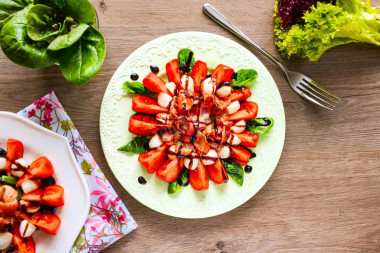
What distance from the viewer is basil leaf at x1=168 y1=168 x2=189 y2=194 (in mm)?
1544

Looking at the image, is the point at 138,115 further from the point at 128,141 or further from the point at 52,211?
the point at 52,211

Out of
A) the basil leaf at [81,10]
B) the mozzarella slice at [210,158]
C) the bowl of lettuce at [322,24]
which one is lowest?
the mozzarella slice at [210,158]

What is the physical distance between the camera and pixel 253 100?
1.60 m

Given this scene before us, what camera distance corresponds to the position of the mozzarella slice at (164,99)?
1.49m

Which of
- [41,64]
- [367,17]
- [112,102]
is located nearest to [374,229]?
[367,17]

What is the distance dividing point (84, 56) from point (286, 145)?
0.99 metres

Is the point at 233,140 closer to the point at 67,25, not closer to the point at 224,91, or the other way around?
the point at 224,91

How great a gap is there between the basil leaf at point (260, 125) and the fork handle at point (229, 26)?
0.25m

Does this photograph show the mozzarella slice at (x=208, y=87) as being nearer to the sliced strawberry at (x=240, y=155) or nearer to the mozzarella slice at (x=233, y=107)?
the mozzarella slice at (x=233, y=107)

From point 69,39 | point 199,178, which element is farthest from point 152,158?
point 69,39

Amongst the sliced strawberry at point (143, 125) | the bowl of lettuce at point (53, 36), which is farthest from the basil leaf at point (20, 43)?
the sliced strawberry at point (143, 125)

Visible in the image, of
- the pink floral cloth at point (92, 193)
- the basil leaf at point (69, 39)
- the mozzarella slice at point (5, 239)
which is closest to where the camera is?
the basil leaf at point (69, 39)

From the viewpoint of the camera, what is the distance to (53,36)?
1280mm

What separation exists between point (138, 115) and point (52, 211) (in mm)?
550
